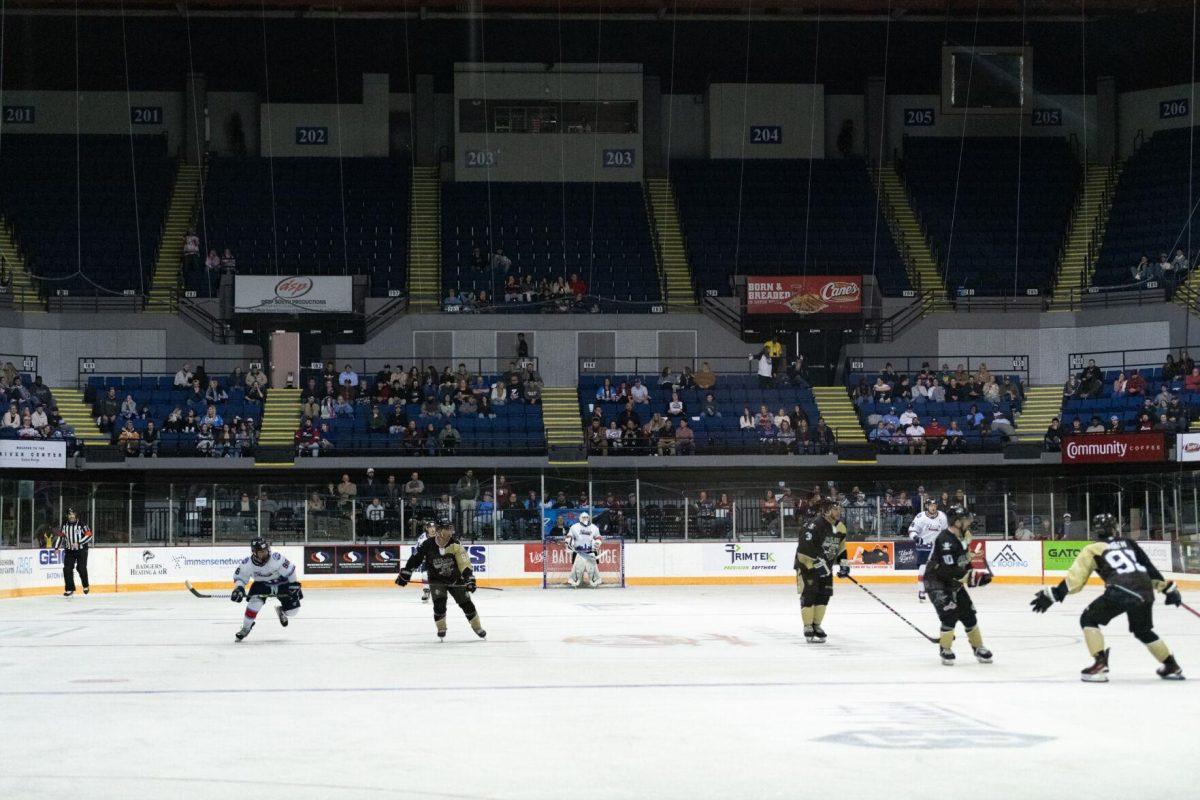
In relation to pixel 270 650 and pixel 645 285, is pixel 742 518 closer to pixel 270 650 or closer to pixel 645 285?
pixel 645 285

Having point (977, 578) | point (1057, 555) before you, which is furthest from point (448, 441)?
point (977, 578)

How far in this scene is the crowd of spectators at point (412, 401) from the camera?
134ft

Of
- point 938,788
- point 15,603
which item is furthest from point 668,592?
point 938,788

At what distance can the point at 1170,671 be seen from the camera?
49.8 ft

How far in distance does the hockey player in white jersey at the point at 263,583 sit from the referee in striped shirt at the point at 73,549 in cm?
1205

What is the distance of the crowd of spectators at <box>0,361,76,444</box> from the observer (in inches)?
1481

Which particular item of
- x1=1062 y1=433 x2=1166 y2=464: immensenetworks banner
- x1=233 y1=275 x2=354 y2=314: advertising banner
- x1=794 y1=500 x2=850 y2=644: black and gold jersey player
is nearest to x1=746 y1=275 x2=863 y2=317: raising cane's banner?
x1=1062 y1=433 x2=1166 y2=464: immensenetworks banner

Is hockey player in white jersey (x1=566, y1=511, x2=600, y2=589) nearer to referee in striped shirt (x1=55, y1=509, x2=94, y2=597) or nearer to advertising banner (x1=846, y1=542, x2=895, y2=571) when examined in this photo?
advertising banner (x1=846, y1=542, x2=895, y2=571)

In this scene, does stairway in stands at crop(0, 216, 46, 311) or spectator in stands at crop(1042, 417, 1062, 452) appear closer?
spectator in stands at crop(1042, 417, 1062, 452)

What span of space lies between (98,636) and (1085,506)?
23.4m

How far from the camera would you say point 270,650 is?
19.6 m

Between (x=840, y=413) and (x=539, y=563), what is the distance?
1200 cm

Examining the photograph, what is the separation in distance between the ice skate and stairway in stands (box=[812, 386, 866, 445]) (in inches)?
1048

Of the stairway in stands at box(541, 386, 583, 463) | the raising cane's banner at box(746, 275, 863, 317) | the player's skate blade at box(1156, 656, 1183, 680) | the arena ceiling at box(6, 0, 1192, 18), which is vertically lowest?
the player's skate blade at box(1156, 656, 1183, 680)
